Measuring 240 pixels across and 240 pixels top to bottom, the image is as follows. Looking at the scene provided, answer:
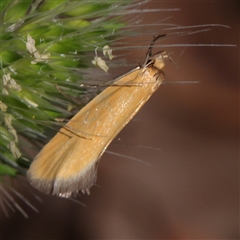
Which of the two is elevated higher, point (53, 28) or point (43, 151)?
point (53, 28)

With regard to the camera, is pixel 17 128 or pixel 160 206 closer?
pixel 17 128

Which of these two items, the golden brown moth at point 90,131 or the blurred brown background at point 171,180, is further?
the blurred brown background at point 171,180

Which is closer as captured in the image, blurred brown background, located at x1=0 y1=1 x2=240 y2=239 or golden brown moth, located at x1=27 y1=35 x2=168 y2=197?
golden brown moth, located at x1=27 y1=35 x2=168 y2=197

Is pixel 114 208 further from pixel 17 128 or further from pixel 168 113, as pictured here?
pixel 17 128

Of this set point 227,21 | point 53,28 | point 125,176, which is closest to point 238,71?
point 227,21
